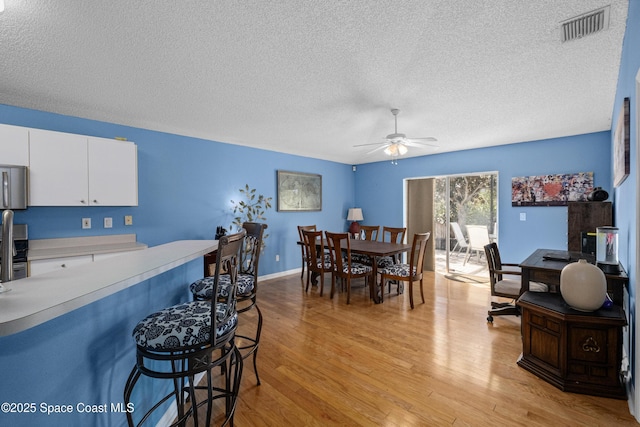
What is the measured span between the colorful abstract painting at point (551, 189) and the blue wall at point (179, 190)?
3.87m

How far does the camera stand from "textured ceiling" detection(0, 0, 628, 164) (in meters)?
1.58

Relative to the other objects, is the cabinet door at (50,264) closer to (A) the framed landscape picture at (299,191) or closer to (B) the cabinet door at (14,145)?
(B) the cabinet door at (14,145)

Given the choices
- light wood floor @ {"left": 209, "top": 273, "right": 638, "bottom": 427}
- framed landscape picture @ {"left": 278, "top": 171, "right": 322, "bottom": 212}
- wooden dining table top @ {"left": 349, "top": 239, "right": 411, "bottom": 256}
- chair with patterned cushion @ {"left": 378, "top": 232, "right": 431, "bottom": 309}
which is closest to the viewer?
light wood floor @ {"left": 209, "top": 273, "right": 638, "bottom": 427}

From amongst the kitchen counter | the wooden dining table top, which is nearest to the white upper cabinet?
the kitchen counter

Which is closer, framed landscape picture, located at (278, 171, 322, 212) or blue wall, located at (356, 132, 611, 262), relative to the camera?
blue wall, located at (356, 132, 611, 262)

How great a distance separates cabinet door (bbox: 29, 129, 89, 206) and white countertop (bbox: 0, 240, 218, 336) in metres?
2.16

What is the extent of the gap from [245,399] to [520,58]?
10.5 feet

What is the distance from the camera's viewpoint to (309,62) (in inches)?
83.3

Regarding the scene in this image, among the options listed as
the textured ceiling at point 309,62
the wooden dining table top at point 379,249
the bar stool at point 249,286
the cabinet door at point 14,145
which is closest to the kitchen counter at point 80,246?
the cabinet door at point 14,145

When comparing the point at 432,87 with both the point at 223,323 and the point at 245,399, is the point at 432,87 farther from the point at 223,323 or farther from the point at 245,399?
the point at 245,399

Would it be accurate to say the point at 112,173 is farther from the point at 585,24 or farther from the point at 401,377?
the point at 585,24

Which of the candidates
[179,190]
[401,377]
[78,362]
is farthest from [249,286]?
[179,190]

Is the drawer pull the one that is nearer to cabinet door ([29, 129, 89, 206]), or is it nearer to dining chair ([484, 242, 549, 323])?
dining chair ([484, 242, 549, 323])

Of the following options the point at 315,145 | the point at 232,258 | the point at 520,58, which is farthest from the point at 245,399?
the point at 315,145
